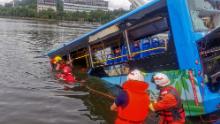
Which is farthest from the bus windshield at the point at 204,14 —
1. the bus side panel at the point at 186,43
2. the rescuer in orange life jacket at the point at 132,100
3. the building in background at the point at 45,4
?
the building in background at the point at 45,4

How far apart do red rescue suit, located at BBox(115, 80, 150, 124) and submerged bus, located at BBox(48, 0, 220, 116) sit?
2.46 metres

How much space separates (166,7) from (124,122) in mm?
3887

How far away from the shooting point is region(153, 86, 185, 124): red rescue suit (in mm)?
6434

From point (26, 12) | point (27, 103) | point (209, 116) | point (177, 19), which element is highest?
point (26, 12)

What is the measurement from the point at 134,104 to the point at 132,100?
0.29ft

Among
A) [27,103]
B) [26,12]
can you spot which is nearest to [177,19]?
[27,103]

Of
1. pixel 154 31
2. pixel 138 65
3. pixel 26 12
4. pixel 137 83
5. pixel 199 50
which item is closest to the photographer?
pixel 137 83

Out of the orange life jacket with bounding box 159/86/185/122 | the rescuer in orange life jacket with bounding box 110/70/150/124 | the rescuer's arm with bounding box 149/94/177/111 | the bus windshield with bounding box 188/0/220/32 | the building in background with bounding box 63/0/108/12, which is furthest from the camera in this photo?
the building in background with bounding box 63/0/108/12

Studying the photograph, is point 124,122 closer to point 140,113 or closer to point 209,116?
point 140,113

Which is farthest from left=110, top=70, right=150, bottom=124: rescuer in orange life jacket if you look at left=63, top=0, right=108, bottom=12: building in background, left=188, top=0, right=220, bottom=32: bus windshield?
left=63, top=0, right=108, bottom=12: building in background

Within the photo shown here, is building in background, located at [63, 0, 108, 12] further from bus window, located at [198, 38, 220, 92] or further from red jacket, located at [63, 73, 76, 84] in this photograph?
bus window, located at [198, 38, 220, 92]

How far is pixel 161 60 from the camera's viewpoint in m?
9.39

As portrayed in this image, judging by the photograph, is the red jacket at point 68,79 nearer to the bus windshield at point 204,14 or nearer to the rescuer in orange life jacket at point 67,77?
the rescuer in orange life jacket at point 67,77

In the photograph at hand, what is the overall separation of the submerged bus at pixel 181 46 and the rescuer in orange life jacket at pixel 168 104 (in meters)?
1.89
